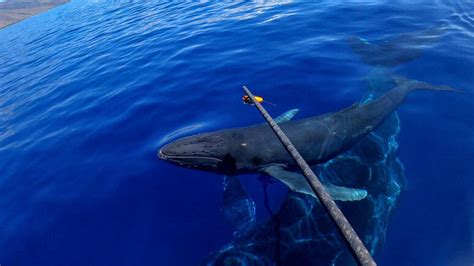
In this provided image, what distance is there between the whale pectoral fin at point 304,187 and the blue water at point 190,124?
0.53m

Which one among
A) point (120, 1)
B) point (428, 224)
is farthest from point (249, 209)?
point (120, 1)

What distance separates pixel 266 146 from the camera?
8.80m

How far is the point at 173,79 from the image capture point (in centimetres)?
1498

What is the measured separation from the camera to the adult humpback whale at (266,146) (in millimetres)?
8539

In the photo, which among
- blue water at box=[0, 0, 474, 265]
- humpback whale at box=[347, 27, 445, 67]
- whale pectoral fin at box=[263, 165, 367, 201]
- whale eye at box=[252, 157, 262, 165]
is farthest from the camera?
humpback whale at box=[347, 27, 445, 67]

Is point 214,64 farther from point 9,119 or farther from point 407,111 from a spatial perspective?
point 9,119

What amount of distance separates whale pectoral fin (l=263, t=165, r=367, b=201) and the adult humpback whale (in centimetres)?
2

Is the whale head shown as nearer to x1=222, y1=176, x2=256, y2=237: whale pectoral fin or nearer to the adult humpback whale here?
the adult humpback whale

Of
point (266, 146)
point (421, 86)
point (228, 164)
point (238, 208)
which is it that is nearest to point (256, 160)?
point (266, 146)

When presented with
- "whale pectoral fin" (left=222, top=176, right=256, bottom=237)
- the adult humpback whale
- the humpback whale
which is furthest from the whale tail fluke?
"whale pectoral fin" (left=222, top=176, right=256, bottom=237)

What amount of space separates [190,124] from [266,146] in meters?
3.42

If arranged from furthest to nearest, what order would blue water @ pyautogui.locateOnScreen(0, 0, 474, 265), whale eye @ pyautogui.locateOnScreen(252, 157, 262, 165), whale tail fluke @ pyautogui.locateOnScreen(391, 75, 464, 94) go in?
whale tail fluke @ pyautogui.locateOnScreen(391, 75, 464, 94), whale eye @ pyautogui.locateOnScreen(252, 157, 262, 165), blue water @ pyautogui.locateOnScreen(0, 0, 474, 265)

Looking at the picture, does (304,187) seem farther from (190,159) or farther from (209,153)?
(190,159)

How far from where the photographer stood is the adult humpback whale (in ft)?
28.0
